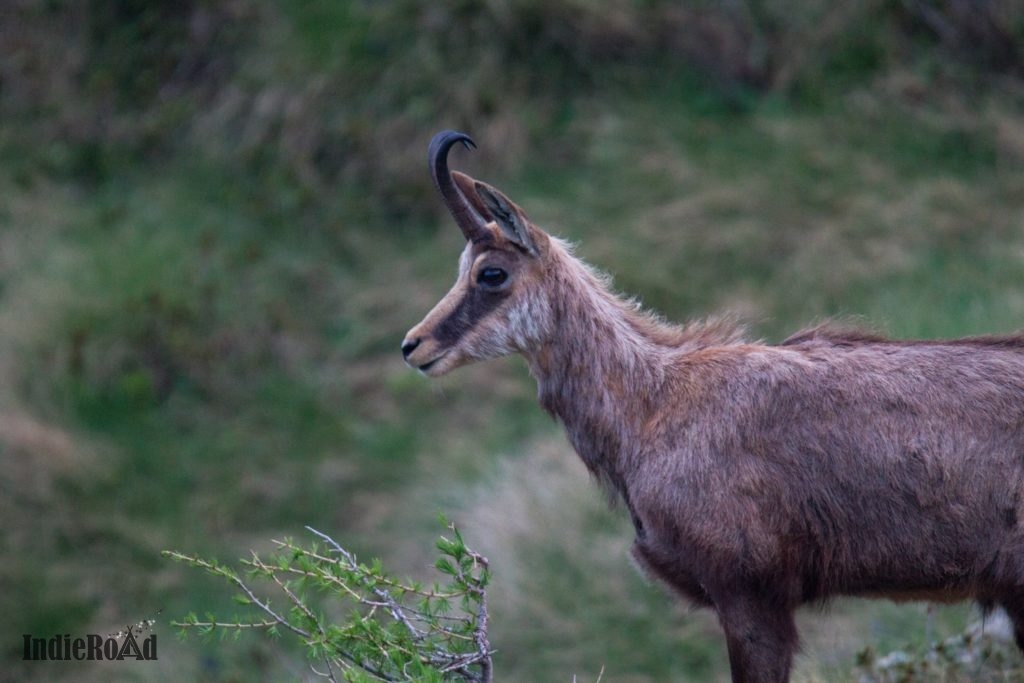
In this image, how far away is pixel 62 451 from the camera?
37.7ft

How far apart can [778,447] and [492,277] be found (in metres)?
1.36

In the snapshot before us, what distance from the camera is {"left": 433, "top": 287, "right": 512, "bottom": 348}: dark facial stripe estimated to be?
555cm

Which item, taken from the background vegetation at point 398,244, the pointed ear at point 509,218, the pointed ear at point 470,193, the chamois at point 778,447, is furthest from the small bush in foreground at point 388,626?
the background vegetation at point 398,244

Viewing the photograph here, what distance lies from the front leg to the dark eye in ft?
5.11

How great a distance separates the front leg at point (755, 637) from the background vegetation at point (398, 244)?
4.22 meters

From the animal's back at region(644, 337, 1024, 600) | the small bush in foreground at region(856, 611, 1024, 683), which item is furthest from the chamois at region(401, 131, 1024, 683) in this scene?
the small bush in foreground at region(856, 611, 1024, 683)

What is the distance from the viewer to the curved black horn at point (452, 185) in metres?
5.42

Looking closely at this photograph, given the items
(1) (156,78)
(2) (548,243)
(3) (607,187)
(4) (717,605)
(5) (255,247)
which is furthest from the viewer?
(1) (156,78)

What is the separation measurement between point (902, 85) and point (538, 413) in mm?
4233

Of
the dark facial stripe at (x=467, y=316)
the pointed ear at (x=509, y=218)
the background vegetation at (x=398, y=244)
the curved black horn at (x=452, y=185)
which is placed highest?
the background vegetation at (x=398, y=244)

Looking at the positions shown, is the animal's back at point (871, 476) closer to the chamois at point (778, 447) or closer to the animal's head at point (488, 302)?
the chamois at point (778, 447)

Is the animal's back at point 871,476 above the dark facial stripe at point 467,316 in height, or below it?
below

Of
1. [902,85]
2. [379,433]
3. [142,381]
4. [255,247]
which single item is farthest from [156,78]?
[902,85]

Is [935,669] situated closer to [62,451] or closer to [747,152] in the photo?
[747,152]
